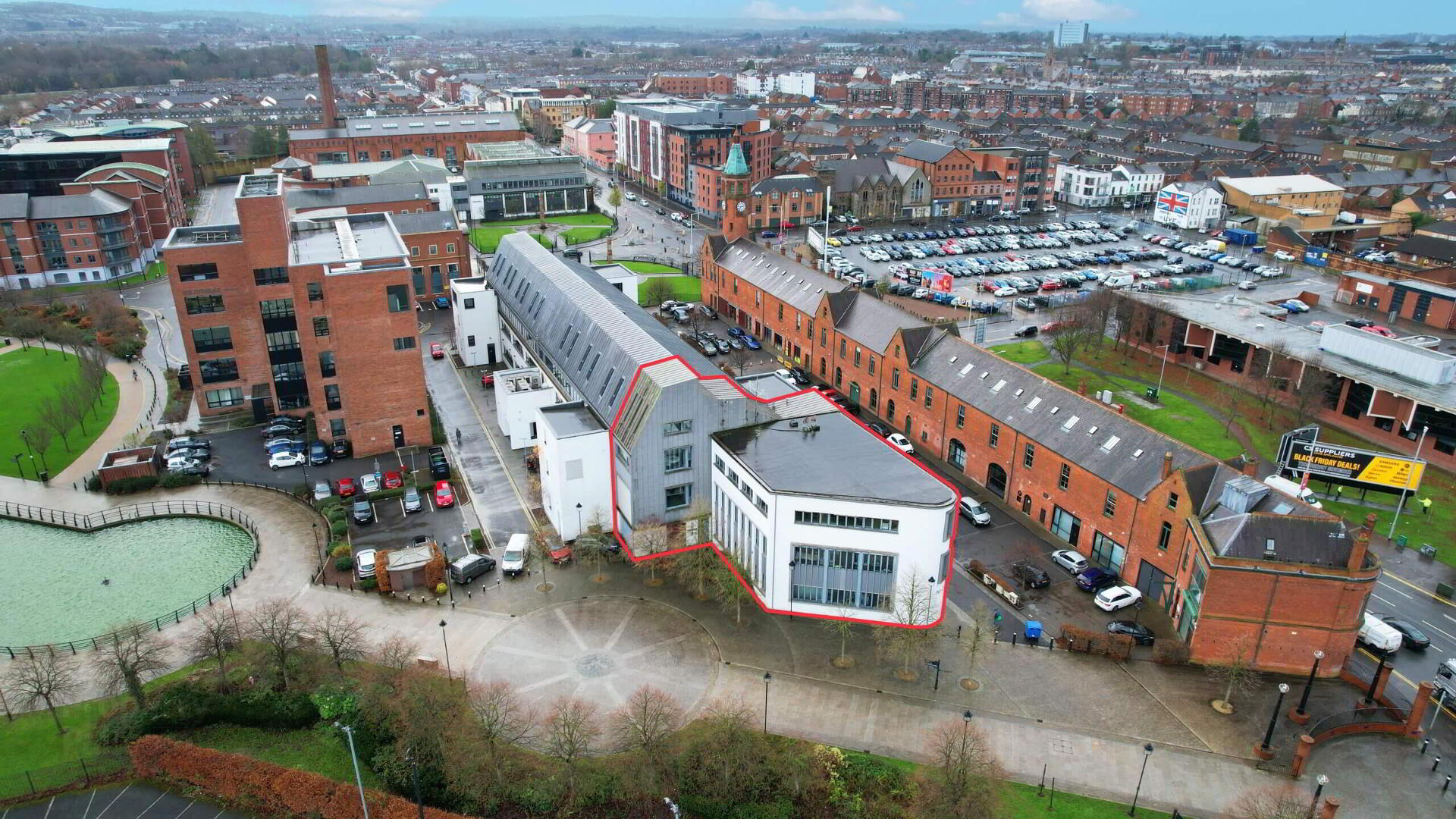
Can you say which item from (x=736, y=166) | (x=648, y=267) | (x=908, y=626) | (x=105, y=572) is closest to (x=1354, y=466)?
(x=908, y=626)

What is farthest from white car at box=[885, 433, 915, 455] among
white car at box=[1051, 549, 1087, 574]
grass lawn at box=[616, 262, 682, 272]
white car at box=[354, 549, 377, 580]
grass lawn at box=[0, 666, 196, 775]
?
grass lawn at box=[616, 262, 682, 272]

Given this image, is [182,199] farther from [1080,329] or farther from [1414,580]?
[1414,580]

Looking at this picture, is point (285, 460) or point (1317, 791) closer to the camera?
point (1317, 791)

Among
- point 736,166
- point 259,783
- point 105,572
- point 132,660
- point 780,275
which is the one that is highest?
point 736,166

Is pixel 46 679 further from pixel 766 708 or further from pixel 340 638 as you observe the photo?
pixel 766 708

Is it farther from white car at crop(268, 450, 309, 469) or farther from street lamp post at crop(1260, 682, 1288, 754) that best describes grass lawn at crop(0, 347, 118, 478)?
street lamp post at crop(1260, 682, 1288, 754)

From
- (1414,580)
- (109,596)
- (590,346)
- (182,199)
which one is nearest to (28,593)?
(109,596)

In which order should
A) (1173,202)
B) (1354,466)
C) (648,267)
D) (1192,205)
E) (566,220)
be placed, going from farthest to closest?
1. (566,220)
2. (1173,202)
3. (1192,205)
4. (648,267)
5. (1354,466)

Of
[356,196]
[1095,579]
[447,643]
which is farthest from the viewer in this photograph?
[356,196]
